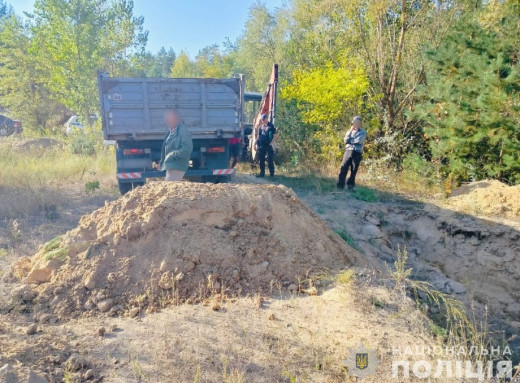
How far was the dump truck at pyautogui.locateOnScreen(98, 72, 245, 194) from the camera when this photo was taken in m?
7.59

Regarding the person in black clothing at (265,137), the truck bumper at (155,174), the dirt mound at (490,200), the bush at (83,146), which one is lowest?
the dirt mound at (490,200)

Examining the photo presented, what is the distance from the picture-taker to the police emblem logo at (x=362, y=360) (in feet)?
9.34

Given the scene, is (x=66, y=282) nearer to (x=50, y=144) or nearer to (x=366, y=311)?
(x=366, y=311)

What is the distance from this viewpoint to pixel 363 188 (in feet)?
29.5

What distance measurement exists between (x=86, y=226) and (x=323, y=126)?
8.25 meters

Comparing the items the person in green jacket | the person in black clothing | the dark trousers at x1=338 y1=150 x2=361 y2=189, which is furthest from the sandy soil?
the person in black clothing

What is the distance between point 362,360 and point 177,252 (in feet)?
6.95

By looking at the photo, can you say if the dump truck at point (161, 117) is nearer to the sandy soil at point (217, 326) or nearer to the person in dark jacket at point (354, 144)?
the person in dark jacket at point (354, 144)

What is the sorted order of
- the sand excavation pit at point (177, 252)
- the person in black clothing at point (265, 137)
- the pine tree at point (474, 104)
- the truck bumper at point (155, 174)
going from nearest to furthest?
the sand excavation pit at point (177, 252) < the pine tree at point (474, 104) < the truck bumper at point (155, 174) < the person in black clothing at point (265, 137)

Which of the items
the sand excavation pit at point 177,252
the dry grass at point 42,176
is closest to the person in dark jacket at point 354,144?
the sand excavation pit at point 177,252

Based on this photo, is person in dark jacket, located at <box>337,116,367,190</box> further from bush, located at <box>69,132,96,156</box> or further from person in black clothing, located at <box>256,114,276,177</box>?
bush, located at <box>69,132,96,156</box>

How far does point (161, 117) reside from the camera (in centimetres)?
783

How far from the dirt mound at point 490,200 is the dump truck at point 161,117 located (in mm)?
4742

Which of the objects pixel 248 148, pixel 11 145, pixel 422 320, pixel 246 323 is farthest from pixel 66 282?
pixel 11 145
